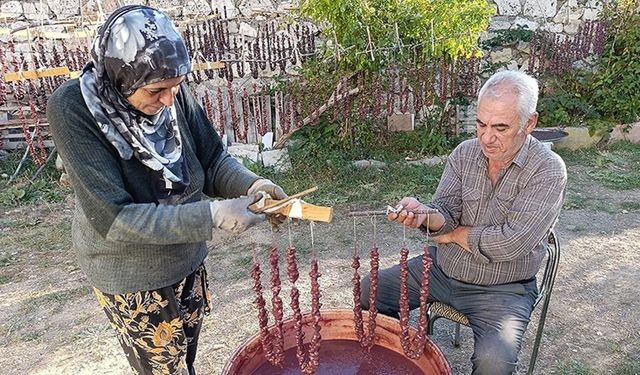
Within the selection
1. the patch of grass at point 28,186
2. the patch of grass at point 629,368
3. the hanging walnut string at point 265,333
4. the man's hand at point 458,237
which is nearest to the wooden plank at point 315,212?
the hanging walnut string at point 265,333

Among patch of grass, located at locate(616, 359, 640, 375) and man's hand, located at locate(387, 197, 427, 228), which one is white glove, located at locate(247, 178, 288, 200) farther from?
patch of grass, located at locate(616, 359, 640, 375)

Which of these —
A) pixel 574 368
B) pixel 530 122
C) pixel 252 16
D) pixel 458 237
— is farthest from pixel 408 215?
pixel 252 16

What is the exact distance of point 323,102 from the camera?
5.85m

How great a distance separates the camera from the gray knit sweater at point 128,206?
1561 millimetres

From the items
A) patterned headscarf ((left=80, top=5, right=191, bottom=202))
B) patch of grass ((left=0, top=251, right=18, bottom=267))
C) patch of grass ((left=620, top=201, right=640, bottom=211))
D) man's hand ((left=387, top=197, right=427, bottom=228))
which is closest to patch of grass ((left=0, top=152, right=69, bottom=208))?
patch of grass ((left=0, top=251, right=18, bottom=267))

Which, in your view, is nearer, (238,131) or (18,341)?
(18,341)

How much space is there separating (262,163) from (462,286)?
3877mm

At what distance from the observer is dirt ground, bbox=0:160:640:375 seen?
3205 millimetres

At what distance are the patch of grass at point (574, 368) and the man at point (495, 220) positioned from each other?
3.01ft

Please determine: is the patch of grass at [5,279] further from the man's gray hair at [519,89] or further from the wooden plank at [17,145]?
the man's gray hair at [519,89]

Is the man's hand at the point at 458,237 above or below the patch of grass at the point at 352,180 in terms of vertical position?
above

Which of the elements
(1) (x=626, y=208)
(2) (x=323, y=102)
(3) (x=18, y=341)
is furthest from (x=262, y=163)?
(1) (x=626, y=208)

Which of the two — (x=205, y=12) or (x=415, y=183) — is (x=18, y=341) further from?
(x=205, y=12)

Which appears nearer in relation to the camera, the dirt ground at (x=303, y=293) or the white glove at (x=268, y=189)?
the white glove at (x=268, y=189)
